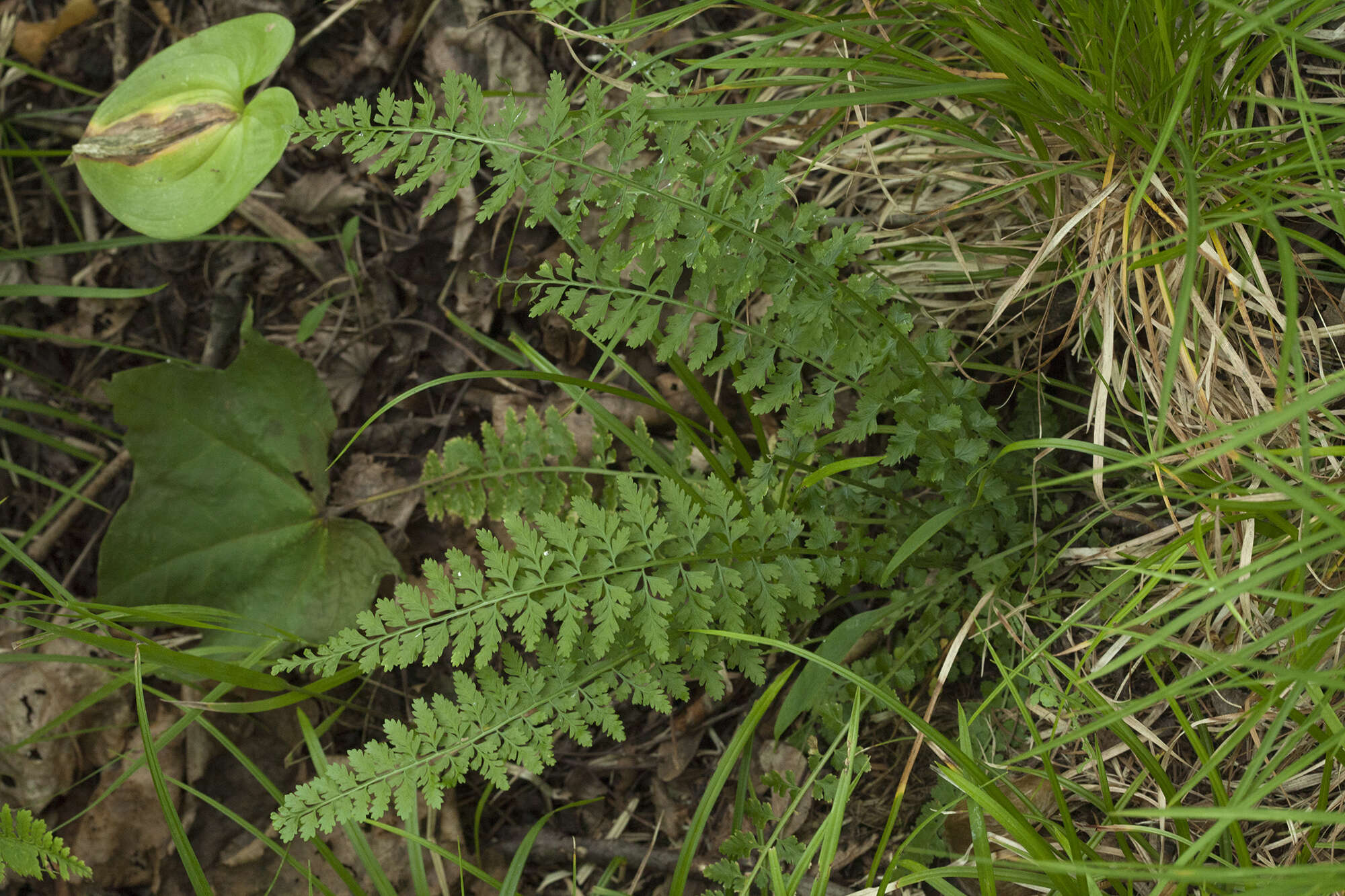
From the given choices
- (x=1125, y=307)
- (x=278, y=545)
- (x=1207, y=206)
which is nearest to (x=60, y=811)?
(x=278, y=545)

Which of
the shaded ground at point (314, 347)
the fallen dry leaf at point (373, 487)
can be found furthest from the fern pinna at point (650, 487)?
the fallen dry leaf at point (373, 487)

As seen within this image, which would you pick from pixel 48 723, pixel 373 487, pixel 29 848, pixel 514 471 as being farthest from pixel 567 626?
pixel 48 723

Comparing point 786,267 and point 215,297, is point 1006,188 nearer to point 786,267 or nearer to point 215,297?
point 786,267

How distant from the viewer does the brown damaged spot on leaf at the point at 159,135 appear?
2.48 meters

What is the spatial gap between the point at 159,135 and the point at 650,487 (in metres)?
1.77

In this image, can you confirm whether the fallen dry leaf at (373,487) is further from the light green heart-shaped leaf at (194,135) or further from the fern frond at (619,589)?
the fern frond at (619,589)

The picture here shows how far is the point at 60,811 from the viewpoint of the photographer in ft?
8.32

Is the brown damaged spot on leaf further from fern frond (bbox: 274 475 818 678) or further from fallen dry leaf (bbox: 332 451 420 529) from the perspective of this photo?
fern frond (bbox: 274 475 818 678)

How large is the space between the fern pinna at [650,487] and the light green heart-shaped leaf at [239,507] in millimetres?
857

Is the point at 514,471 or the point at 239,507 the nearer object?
the point at 514,471

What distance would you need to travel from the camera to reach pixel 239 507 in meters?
2.54

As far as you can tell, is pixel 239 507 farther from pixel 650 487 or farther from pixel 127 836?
pixel 650 487

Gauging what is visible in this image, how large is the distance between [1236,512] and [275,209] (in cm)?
288

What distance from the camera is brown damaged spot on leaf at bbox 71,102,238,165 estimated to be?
8.14 feet
